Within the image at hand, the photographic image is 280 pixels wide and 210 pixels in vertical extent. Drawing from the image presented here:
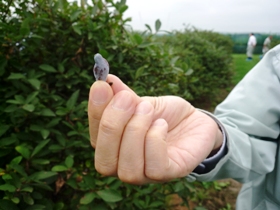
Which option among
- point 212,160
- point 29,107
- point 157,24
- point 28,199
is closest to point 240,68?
point 157,24

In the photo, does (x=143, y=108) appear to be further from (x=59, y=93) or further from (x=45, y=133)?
(x=59, y=93)

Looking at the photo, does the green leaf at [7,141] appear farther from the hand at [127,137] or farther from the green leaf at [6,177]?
the hand at [127,137]

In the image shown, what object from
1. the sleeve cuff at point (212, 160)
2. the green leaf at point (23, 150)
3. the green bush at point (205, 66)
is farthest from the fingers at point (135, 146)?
the green bush at point (205, 66)

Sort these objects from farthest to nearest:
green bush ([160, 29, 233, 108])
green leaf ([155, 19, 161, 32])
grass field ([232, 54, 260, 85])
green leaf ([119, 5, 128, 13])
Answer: grass field ([232, 54, 260, 85]), green bush ([160, 29, 233, 108]), green leaf ([155, 19, 161, 32]), green leaf ([119, 5, 128, 13])

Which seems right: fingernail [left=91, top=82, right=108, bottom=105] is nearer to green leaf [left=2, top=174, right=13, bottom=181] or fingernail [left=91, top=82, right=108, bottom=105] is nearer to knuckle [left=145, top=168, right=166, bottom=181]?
knuckle [left=145, top=168, right=166, bottom=181]

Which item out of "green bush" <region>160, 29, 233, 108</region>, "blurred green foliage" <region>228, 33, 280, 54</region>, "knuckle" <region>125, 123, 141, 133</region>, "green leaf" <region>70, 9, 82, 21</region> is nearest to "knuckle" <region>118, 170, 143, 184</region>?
"knuckle" <region>125, 123, 141, 133</region>

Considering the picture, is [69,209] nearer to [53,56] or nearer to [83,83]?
[83,83]
